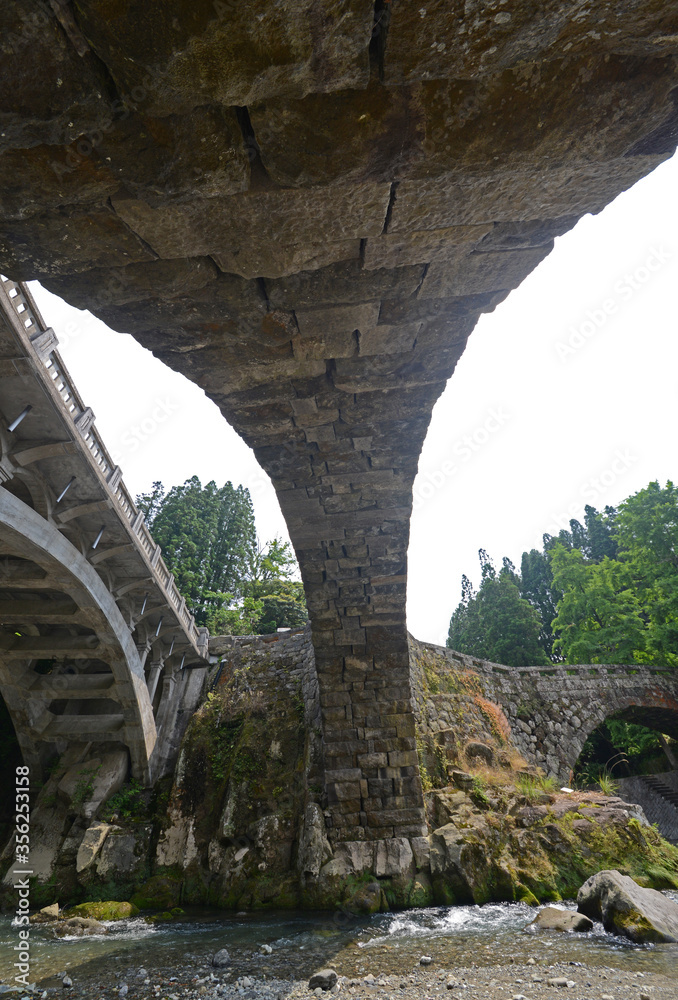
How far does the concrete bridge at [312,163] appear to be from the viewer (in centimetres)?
153

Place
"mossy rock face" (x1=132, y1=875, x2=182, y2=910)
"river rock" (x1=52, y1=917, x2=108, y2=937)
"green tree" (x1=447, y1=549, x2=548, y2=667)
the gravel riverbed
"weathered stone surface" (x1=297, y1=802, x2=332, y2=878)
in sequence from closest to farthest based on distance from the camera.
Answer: the gravel riverbed, "river rock" (x1=52, y1=917, x2=108, y2=937), "weathered stone surface" (x1=297, y1=802, x2=332, y2=878), "mossy rock face" (x1=132, y1=875, x2=182, y2=910), "green tree" (x1=447, y1=549, x2=548, y2=667)

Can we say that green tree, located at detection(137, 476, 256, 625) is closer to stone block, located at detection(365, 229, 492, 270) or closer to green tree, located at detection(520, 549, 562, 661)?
stone block, located at detection(365, 229, 492, 270)

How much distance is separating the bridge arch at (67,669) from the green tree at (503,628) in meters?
18.1

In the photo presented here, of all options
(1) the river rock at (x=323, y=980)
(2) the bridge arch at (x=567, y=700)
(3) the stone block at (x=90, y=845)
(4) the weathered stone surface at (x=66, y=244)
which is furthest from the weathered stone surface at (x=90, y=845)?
(4) the weathered stone surface at (x=66, y=244)

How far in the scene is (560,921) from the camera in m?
5.31

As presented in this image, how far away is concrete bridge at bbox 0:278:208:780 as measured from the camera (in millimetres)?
6043

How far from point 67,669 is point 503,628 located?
20071 mm

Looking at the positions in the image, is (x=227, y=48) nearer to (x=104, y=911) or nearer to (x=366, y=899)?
(x=366, y=899)

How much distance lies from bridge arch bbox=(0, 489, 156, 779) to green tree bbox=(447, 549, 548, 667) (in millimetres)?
18147

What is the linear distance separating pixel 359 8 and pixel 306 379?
2.31 m

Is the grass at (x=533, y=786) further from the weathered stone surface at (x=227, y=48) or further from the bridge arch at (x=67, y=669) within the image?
the weathered stone surface at (x=227, y=48)

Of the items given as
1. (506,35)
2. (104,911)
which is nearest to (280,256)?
(506,35)

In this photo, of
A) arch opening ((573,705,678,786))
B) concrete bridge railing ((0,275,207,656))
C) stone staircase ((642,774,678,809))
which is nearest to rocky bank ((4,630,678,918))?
concrete bridge railing ((0,275,207,656))

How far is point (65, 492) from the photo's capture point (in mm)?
7152
